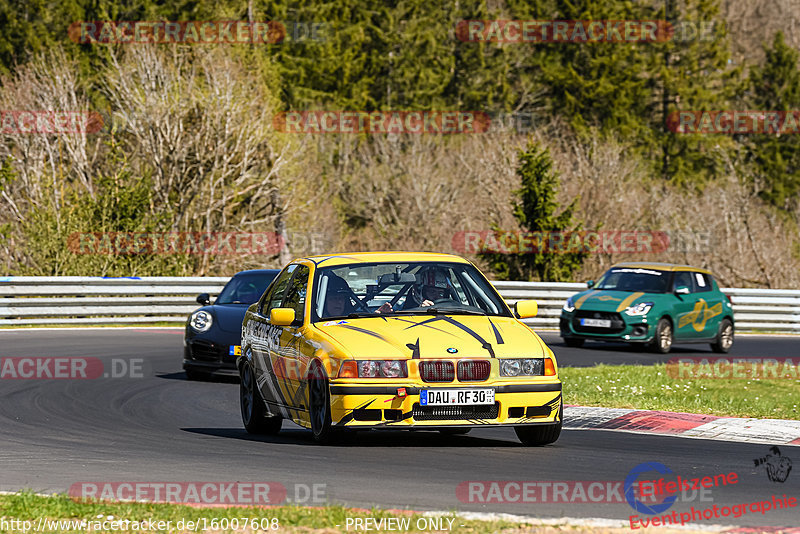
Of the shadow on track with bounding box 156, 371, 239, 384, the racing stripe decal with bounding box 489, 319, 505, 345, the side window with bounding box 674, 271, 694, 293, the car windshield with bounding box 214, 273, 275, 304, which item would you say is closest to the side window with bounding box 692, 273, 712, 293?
the side window with bounding box 674, 271, 694, 293

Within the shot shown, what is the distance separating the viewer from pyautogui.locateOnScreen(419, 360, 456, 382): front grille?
9.35 meters

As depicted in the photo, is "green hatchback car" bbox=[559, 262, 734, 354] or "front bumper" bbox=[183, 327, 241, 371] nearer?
"front bumper" bbox=[183, 327, 241, 371]

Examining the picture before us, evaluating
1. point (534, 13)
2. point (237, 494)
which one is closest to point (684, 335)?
point (237, 494)

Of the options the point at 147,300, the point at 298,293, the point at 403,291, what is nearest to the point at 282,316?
the point at 298,293

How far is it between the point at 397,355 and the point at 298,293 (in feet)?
5.67

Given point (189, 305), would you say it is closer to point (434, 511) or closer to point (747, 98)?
point (434, 511)

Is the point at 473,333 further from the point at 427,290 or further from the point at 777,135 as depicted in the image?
the point at 777,135

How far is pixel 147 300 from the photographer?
2731cm

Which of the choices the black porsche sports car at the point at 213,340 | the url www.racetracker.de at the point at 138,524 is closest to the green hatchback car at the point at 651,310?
the black porsche sports car at the point at 213,340

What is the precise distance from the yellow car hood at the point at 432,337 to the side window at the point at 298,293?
1.43 ft

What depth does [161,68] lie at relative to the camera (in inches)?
1496

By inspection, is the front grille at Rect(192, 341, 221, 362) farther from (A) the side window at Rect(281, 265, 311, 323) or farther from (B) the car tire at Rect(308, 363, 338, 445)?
(B) the car tire at Rect(308, 363, 338, 445)

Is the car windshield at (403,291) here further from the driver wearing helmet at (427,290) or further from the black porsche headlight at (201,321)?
the black porsche headlight at (201,321)

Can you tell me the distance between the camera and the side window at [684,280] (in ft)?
78.3
